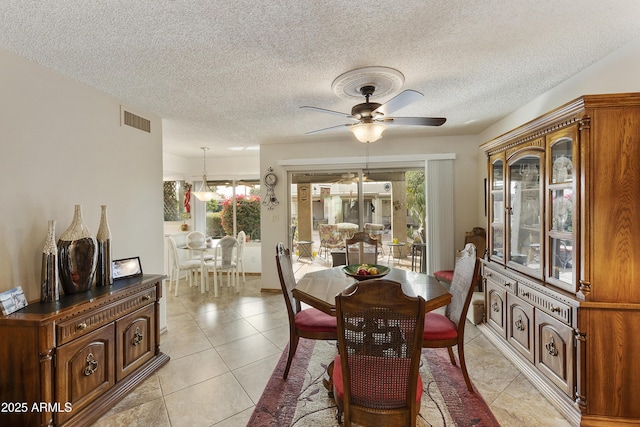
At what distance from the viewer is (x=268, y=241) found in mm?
5012

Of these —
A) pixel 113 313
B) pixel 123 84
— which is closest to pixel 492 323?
pixel 113 313

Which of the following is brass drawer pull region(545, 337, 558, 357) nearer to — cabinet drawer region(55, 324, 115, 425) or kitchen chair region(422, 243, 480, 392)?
kitchen chair region(422, 243, 480, 392)

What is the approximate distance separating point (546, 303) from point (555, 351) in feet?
1.07

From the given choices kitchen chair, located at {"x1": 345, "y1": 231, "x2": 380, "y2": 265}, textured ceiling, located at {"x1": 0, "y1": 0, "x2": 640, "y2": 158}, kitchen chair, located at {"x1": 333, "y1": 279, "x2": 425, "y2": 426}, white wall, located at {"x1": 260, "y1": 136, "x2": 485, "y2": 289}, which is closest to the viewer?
kitchen chair, located at {"x1": 333, "y1": 279, "x2": 425, "y2": 426}

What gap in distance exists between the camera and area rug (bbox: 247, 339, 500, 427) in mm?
1957

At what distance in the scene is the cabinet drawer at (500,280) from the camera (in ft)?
8.73

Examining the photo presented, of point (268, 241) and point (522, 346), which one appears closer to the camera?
point (522, 346)

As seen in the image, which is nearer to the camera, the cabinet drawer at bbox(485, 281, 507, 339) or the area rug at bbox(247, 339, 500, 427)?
the area rug at bbox(247, 339, 500, 427)

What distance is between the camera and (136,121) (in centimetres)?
313

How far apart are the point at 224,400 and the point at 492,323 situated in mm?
2699

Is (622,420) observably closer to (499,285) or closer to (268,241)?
(499,285)

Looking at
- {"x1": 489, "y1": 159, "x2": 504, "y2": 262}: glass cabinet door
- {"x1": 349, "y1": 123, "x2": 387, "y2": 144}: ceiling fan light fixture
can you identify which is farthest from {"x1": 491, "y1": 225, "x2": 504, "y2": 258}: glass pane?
{"x1": 349, "y1": 123, "x2": 387, "y2": 144}: ceiling fan light fixture

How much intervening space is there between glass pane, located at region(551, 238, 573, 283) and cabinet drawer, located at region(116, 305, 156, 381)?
130 inches

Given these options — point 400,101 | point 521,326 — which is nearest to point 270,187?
point 400,101
